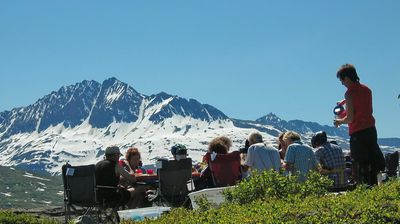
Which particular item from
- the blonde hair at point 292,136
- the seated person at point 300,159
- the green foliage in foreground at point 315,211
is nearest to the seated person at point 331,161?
the blonde hair at point 292,136

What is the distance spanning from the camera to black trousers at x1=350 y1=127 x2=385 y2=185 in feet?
28.8

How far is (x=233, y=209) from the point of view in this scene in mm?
5820

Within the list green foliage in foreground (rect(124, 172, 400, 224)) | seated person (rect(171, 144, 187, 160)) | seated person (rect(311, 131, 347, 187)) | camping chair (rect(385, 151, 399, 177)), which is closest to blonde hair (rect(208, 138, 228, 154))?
seated person (rect(171, 144, 187, 160))

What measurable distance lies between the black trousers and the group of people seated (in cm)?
95

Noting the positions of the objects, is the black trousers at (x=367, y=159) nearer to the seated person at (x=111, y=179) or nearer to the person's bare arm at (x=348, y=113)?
the person's bare arm at (x=348, y=113)

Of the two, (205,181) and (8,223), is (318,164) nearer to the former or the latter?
(205,181)

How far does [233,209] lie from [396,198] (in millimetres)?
1381

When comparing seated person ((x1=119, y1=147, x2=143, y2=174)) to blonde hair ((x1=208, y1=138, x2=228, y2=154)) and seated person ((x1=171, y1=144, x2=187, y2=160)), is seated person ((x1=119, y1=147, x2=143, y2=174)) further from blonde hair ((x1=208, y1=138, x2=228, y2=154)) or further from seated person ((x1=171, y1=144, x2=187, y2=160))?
blonde hair ((x1=208, y1=138, x2=228, y2=154))

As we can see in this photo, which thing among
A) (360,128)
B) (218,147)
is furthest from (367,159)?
(218,147)

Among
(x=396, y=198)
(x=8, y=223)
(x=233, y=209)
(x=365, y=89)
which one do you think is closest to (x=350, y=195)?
(x=396, y=198)

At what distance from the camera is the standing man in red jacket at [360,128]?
8789 mm

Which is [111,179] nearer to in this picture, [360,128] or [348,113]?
[348,113]

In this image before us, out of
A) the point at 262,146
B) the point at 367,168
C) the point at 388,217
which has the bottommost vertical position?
the point at 388,217

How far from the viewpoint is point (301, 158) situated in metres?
10.0
